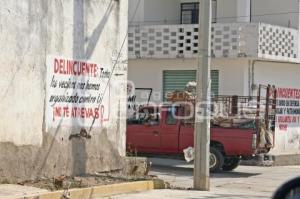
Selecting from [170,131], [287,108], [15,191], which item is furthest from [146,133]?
[15,191]

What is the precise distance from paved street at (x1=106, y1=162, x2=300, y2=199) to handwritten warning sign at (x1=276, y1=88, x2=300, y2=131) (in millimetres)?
2534

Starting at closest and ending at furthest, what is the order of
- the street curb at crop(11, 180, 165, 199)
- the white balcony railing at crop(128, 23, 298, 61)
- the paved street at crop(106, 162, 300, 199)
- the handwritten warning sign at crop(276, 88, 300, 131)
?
the street curb at crop(11, 180, 165, 199) < the paved street at crop(106, 162, 300, 199) < the white balcony railing at crop(128, 23, 298, 61) < the handwritten warning sign at crop(276, 88, 300, 131)

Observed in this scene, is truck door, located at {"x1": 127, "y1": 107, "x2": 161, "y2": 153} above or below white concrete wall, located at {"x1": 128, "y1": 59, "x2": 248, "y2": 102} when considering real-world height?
below

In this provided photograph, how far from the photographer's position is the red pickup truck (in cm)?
1748

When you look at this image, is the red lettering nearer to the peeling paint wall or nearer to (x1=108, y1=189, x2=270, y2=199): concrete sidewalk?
the peeling paint wall

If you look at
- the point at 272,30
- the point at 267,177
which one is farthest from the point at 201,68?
the point at 272,30

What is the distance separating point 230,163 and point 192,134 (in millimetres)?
1523

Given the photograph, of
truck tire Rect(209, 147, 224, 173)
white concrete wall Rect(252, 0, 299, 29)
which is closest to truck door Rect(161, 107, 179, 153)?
truck tire Rect(209, 147, 224, 173)

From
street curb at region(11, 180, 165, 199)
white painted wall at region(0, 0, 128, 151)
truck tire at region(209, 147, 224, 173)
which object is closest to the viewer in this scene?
street curb at region(11, 180, 165, 199)

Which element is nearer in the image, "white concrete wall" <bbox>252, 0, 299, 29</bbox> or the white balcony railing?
the white balcony railing

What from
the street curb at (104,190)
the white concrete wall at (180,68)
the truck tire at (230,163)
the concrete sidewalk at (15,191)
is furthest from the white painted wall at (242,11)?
the concrete sidewalk at (15,191)

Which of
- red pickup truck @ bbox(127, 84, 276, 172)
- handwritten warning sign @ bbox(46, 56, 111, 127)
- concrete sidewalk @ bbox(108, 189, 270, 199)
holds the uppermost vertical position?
handwritten warning sign @ bbox(46, 56, 111, 127)

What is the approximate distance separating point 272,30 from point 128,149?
931 cm

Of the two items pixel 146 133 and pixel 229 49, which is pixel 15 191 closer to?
pixel 146 133
